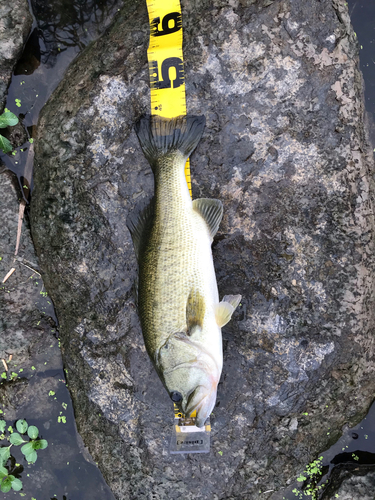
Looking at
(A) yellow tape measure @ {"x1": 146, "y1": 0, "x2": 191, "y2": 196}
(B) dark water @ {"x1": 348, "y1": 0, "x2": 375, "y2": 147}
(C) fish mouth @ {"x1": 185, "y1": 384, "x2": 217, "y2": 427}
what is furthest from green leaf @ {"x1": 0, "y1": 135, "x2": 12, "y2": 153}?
(B) dark water @ {"x1": 348, "y1": 0, "x2": 375, "y2": 147}

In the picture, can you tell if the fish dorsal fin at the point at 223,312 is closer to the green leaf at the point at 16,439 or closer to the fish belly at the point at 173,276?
the fish belly at the point at 173,276

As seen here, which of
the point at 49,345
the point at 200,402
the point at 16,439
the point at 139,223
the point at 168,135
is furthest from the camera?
the point at 49,345

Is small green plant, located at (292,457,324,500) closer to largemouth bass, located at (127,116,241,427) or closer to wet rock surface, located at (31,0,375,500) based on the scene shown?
wet rock surface, located at (31,0,375,500)

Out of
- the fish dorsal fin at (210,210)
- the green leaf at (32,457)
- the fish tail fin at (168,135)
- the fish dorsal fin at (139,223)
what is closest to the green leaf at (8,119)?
the fish tail fin at (168,135)

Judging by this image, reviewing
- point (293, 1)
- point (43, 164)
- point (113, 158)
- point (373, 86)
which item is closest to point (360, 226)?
point (373, 86)

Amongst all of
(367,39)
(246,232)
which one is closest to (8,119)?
(246,232)

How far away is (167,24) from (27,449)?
456 cm

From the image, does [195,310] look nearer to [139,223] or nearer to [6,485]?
[139,223]

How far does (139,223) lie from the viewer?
304cm

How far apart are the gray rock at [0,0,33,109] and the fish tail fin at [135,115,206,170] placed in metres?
1.70

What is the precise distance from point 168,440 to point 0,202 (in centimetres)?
300

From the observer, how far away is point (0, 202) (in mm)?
3807

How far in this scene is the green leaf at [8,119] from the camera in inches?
143

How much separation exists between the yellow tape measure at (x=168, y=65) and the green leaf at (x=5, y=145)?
5.50 feet
